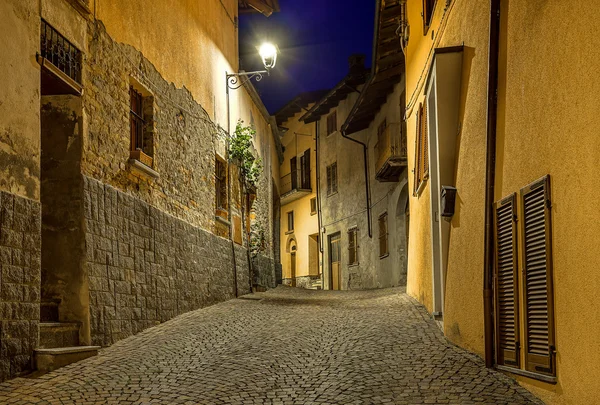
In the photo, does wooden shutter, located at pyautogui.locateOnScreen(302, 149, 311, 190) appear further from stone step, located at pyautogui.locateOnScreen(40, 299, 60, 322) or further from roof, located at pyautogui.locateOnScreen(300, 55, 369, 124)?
stone step, located at pyautogui.locateOnScreen(40, 299, 60, 322)

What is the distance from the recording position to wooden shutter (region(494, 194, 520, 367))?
585 centimetres

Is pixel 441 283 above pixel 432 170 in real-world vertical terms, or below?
below

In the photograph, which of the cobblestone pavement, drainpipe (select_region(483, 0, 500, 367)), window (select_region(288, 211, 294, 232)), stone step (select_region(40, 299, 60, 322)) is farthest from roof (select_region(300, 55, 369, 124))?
drainpipe (select_region(483, 0, 500, 367))

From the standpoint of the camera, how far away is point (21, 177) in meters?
6.84

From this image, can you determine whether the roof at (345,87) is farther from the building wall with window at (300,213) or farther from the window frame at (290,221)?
the window frame at (290,221)

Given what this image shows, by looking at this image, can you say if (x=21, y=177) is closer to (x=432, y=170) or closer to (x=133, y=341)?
(x=133, y=341)

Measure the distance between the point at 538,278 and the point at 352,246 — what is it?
20.3 metres

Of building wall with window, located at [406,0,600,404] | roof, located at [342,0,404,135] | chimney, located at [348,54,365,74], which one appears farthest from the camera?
chimney, located at [348,54,365,74]

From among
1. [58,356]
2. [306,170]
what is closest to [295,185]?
[306,170]

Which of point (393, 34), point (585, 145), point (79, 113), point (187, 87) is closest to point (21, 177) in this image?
point (79, 113)

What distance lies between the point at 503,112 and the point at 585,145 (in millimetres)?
1962

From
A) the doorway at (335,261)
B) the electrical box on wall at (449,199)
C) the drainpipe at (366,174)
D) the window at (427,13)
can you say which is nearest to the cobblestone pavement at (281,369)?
the electrical box on wall at (449,199)

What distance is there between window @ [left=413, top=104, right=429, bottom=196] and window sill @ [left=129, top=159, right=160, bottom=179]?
4.34 m

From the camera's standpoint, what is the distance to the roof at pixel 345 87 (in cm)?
2566
